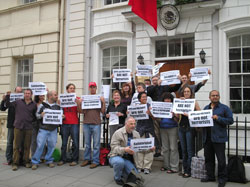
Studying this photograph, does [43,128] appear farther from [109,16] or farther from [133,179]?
[109,16]

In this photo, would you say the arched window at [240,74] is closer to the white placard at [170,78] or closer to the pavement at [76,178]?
the white placard at [170,78]

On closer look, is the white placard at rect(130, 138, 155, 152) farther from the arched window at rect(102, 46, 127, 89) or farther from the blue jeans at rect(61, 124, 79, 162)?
the arched window at rect(102, 46, 127, 89)

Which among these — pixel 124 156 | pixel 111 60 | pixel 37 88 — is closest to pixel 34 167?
pixel 37 88

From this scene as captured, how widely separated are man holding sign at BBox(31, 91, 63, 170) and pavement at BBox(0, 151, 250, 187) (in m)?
0.25

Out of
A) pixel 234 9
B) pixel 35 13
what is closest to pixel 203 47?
pixel 234 9

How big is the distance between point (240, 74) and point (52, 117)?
5.62 metres

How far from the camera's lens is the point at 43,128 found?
607 centimetres

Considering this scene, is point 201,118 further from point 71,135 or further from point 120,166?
point 71,135

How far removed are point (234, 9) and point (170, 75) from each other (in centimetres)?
336

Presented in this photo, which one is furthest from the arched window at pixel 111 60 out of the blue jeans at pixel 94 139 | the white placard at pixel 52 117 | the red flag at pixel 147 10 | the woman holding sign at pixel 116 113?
the white placard at pixel 52 117

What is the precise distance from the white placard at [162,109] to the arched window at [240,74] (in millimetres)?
3206

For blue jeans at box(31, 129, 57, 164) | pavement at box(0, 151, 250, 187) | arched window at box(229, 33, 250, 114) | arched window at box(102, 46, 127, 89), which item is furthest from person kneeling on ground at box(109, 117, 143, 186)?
arched window at box(102, 46, 127, 89)

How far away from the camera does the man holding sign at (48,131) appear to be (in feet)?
19.6

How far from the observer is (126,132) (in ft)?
15.8
